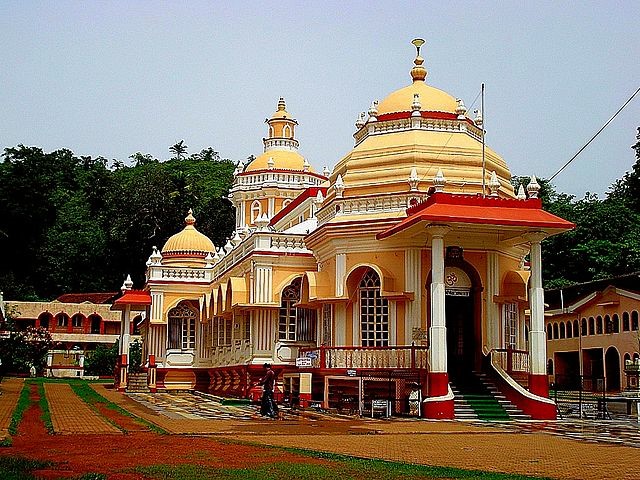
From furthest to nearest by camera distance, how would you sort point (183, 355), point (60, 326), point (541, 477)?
point (60, 326) → point (183, 355) → point (541, 477)

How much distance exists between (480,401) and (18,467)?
12987 mm

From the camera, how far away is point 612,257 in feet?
141

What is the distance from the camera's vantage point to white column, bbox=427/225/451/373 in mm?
19234

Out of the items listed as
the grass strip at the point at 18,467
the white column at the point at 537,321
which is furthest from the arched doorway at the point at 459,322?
the grass strip at the point at 18,467

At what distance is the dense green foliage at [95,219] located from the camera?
60.0 m

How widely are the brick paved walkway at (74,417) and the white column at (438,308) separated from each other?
687 cm

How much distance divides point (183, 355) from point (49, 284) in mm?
34649

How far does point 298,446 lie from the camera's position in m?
12.1

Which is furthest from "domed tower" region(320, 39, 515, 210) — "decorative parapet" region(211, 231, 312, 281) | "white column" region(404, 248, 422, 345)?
"decorative parapet" region(211, 231, 312, 281)

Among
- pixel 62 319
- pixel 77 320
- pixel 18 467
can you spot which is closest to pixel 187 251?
pixel 77 320

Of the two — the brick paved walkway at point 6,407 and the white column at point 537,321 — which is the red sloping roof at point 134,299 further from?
the white column at point 537,321

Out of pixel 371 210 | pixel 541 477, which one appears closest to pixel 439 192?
pixel 371 210

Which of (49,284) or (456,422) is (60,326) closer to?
(49,284)

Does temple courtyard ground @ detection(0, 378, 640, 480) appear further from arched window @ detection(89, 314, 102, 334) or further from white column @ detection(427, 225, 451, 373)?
arched window @ detection(89, 314, 102, 334)
